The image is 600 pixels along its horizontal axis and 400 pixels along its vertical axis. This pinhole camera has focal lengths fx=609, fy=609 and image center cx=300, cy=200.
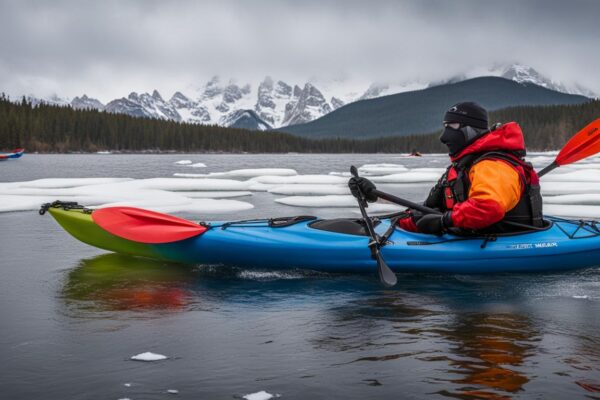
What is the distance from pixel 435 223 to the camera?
6133 millimetres

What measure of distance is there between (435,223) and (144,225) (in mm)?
3172

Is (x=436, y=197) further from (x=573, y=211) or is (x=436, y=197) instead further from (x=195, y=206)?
(x=195, y=206)

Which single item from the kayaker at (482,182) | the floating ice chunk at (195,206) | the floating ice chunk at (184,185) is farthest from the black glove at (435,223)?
the floating ice chunk at (184,185)

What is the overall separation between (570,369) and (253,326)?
2.24 metres

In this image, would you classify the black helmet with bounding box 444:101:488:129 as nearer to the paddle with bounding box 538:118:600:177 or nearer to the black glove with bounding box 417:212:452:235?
the black glove with bounding box 417:212:452:235

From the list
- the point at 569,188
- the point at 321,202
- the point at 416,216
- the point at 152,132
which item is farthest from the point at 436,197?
the point at 152,132

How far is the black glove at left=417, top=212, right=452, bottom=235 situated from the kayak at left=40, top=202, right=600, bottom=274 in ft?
0.26

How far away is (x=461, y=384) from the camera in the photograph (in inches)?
137

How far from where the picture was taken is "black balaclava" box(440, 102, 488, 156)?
241 inches

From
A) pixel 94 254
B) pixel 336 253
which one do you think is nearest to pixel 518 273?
pixel 336 253

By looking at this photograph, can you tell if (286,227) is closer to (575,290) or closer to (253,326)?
(253,326)

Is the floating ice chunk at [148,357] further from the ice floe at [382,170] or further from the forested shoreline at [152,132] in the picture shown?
the forested shoreline at [152,132]

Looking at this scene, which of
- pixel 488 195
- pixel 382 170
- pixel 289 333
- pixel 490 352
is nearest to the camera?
pixel 490 352

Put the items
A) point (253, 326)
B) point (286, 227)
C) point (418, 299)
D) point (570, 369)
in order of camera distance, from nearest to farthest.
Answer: point (570, 369) < point (253, 326) < point (418, 299) < point (286, 227)
